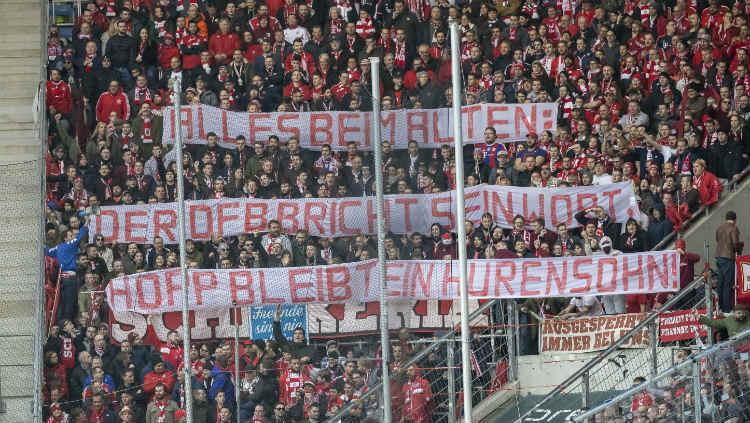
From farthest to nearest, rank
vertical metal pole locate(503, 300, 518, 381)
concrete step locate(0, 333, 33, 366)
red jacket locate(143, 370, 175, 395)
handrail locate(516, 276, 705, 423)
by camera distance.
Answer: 1. vertical metal pole locate(503, 300, 518, 381)
2. handrail locate(516, 276, 705, 423)
3. concrete step locate(0, 333, 33, 366)
4. red jacket locate(143, 370, 175, 395)

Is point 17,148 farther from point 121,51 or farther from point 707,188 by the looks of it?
point 707,188

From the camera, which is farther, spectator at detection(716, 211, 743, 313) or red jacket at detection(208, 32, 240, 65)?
red jacket at detection(208, 32, 240, 65)

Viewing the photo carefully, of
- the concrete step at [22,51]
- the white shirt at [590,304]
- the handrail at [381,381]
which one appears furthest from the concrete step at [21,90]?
the handrail at [381,381]

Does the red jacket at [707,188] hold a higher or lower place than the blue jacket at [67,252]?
higher

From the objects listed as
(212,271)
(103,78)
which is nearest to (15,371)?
(212,271)

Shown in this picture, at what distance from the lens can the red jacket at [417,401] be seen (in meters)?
12.6

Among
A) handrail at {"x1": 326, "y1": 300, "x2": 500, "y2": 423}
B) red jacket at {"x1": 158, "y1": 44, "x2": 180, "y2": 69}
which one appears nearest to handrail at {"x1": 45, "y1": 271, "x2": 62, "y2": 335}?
handrail at {"x1": 326, "y1": 300, "x2": 500, "y2": 423}

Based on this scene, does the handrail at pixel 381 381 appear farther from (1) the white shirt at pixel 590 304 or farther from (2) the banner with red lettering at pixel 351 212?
(1) the white shirt at pixel 590 304

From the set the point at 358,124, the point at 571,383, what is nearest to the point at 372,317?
the point at 358,124

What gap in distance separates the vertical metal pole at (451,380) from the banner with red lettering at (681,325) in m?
3.31

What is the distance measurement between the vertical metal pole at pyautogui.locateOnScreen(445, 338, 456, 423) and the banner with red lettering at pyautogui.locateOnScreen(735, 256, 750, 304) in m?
3.44

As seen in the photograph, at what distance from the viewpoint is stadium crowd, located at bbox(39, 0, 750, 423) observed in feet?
45.2

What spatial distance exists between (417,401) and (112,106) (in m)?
7.36

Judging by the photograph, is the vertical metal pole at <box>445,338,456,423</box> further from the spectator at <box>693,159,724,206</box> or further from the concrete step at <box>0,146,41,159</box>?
the concrete step at <box>0,146,41,159</box>
